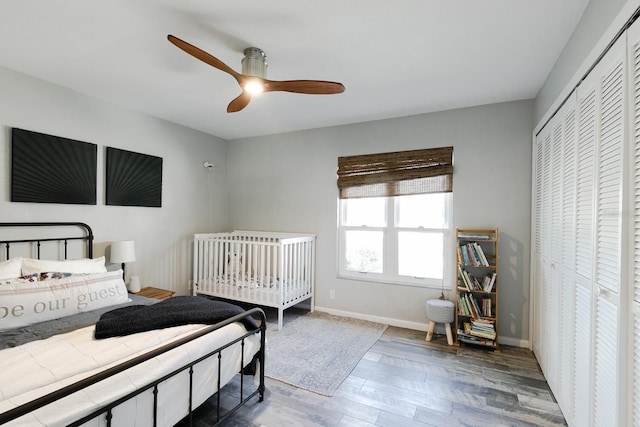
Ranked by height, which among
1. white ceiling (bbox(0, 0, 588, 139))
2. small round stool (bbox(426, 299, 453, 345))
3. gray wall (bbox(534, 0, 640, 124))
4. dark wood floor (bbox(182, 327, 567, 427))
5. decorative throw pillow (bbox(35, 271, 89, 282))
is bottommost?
dark wood floor (bbox(182, 327, 567, 427))

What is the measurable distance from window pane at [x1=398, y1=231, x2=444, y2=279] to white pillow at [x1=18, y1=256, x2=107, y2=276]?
9.90ft

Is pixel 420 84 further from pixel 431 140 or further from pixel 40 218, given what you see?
pixel 40 218

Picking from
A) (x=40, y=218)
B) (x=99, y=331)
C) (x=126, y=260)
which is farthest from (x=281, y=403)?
(x=40, y=218)

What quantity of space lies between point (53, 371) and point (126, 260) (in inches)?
74.7

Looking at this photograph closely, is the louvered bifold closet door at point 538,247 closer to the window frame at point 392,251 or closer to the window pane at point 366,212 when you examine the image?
the window frame at point 392,251

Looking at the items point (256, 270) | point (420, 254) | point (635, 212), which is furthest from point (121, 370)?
point (420, 254)

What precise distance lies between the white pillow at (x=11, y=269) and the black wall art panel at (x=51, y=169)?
585mm

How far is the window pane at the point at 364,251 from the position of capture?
3.70 meters

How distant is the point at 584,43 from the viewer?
1.70m

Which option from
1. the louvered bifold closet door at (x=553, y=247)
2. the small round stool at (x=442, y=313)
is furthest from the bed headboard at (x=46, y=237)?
the louvered bifold closet door at (x=553, y=247)

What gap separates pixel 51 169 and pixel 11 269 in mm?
951

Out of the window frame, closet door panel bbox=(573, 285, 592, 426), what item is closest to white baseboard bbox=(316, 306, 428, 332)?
the window frame

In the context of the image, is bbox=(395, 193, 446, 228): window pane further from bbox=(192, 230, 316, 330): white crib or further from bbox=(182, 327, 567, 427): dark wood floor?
bbox=(182, 327, 567, 427): dark wood floor

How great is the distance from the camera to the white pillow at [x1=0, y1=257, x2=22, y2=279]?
2137 millimetres
